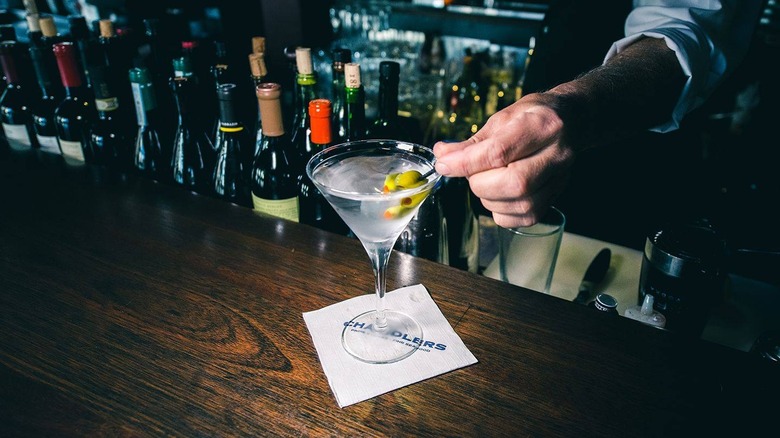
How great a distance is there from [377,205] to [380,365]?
258 mm

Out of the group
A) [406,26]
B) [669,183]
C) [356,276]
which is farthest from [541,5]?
[356,276]

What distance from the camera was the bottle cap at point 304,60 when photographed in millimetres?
1248

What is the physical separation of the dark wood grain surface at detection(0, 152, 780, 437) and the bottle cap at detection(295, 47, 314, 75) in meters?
0.44

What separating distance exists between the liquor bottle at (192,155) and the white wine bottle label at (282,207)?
0.46 m

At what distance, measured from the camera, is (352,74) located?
119cm

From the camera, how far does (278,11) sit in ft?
7.32

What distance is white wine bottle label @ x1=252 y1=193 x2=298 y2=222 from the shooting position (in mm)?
1201

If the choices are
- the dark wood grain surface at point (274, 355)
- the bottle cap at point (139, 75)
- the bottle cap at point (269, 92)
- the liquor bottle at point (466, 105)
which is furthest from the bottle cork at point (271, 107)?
the liquor bottle at point (466, 105)

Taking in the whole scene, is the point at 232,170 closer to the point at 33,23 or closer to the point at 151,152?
the point at 151,152

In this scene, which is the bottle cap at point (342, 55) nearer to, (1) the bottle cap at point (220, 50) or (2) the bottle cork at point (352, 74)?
Result: (2) the bottle cork at point (352, 74)

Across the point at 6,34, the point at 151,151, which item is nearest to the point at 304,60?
the point at 151,151

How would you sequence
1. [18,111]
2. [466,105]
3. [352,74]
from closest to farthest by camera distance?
[352,74], [18,111], [466,105]

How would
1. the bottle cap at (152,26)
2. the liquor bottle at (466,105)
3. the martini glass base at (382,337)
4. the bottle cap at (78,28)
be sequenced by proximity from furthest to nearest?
the liquor bottle at (466,105)
the bottle cap at (78,28)
the bottle cap at (152,26)
the martini glass base at (382,337)

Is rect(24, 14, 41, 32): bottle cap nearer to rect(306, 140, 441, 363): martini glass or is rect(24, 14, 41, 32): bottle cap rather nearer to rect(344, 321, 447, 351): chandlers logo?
rect(306, 140, 441, 363): martini glass
